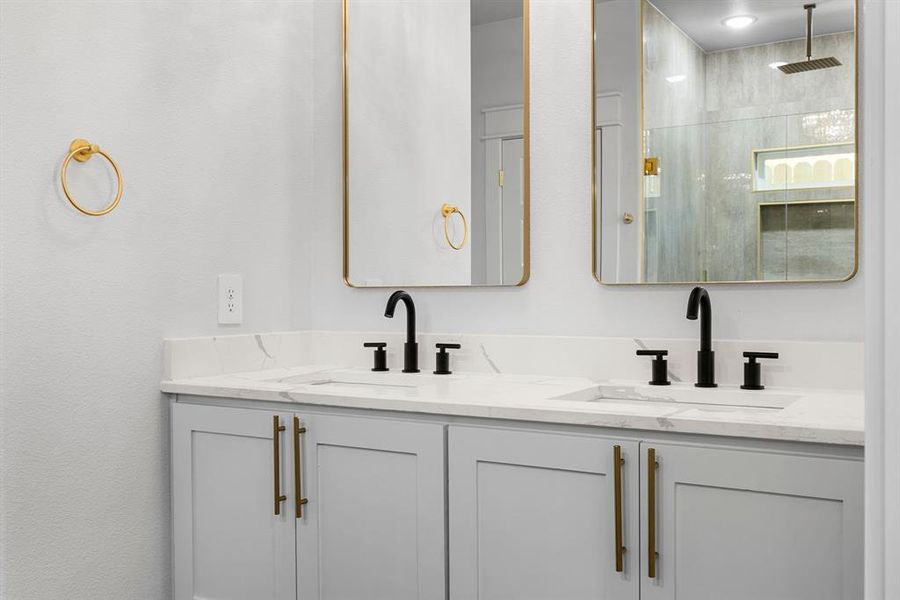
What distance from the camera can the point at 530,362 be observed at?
2047mm

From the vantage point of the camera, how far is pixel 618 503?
1390 mm

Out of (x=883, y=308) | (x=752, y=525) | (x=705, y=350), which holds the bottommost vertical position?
(x=752, y=525)

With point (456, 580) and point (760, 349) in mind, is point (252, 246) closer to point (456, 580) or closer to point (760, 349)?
point (456, 580)

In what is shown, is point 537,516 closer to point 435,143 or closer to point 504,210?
point 504,210

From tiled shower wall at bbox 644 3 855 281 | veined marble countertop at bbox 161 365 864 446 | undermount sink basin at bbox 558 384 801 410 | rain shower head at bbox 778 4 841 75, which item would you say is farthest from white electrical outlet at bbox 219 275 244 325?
rain shower head at bbox 778 4 841 75

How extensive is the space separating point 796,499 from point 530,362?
0.86 metres

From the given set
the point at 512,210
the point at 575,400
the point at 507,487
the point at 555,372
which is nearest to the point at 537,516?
the point at 507,487

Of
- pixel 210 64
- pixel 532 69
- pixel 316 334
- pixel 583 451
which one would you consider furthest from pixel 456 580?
pixel 210 64

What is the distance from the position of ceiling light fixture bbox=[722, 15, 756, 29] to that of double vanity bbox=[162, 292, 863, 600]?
0.81m

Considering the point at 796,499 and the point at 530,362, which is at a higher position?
the point at 530,362

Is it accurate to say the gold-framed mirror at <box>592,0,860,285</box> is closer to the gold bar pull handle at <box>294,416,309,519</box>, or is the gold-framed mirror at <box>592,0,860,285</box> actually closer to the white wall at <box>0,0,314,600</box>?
the gold bar pull handle at <box>294,416,309,519</box>

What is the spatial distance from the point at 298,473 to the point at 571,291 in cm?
80

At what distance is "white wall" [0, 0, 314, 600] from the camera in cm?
161

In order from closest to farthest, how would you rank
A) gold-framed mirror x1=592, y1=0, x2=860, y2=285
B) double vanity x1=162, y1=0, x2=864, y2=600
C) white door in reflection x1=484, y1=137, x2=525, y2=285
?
double vanity x1=162, y1=0, x2=864, y2=600 < gold-framed mirror x1=592, y1=0, x2=860, y2=285 < white door in reflection x1=484, y1=137, x2=525, y2=285
